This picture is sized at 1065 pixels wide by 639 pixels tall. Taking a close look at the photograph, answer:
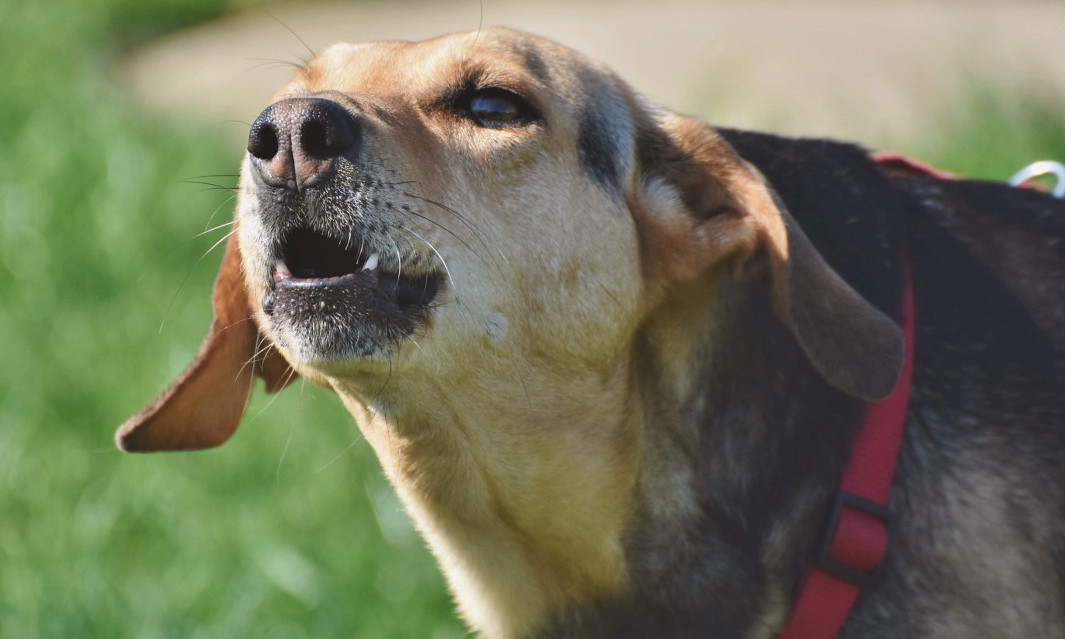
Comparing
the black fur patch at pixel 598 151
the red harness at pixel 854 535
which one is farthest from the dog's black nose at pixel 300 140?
the red harness at pixel 854 535

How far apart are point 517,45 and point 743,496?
1254mm

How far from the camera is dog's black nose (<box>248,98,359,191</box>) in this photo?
2.81 metres

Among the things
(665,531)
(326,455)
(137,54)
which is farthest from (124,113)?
(665,531)

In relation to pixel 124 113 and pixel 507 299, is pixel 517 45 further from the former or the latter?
Answer: pixel 124 113

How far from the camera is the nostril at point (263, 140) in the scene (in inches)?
112

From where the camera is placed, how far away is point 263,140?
9.41 feet

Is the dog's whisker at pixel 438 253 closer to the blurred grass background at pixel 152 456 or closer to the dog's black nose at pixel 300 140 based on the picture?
the dog's black nose at pixel 300 140

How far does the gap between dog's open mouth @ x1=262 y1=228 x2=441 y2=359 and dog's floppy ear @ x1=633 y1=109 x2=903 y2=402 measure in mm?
644

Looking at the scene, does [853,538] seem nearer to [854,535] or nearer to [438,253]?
[854,535]

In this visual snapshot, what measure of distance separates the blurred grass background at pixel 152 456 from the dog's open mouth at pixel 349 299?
110cm

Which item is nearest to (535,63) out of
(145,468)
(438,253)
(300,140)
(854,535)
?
(438,253)

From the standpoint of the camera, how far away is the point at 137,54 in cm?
1018

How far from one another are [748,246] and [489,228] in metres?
0.61

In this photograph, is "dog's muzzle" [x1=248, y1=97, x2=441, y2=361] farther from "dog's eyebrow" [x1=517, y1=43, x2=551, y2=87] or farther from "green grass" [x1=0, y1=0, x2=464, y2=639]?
"green grass" [x1=0, y1=0, x2=464, y2=639]
